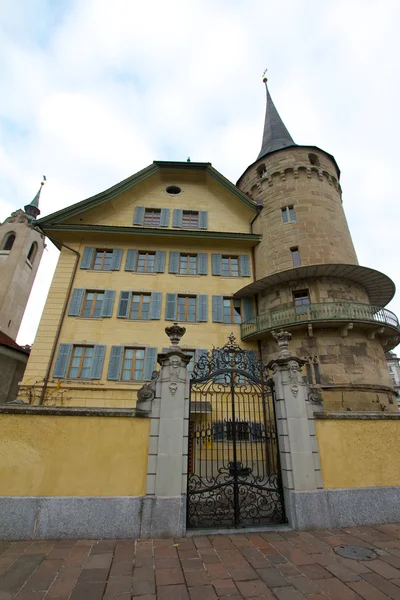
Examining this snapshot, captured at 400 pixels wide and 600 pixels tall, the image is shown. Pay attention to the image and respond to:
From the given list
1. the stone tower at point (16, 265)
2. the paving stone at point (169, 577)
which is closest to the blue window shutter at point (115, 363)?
the paving stone at point (169, 577)

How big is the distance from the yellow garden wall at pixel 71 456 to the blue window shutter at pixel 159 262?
11.4 m

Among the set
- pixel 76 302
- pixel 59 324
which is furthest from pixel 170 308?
pixel 59 324

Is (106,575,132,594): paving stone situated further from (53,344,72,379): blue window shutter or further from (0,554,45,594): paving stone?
(53,344,72,379): blue window shutter

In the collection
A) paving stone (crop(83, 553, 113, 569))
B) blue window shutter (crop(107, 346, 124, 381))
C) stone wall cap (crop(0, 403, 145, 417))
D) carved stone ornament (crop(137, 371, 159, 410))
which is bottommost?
paving stone (crop(83, 553, 113, 569))

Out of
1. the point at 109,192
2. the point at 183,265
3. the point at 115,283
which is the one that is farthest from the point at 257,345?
the point at 109,192

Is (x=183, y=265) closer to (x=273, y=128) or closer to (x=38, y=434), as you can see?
(x=38, y=434)

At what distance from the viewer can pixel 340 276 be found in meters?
14.7

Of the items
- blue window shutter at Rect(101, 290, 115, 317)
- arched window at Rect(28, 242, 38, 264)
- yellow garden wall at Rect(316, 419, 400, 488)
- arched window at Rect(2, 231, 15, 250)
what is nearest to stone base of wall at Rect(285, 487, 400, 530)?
yellow garden wall at Rect(316, 419, 400, 488)

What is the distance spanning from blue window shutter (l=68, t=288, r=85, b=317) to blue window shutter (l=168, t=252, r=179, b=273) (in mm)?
5053

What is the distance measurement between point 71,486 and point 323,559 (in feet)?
15.6

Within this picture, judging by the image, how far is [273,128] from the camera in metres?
24.6

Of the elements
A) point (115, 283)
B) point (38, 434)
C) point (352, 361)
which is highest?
point (115, 283)

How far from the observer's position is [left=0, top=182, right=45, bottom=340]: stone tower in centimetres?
3051

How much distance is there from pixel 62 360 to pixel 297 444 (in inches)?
460
